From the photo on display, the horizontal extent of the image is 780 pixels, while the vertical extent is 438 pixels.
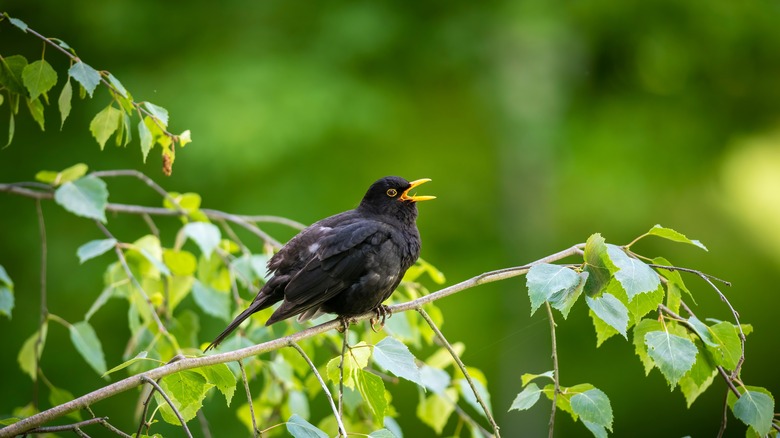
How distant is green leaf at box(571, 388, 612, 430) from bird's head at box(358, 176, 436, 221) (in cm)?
139

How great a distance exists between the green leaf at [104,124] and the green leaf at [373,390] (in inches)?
32.9

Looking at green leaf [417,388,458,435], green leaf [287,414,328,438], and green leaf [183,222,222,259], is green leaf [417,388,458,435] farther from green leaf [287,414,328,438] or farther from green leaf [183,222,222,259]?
green leaf [287,414,328,438]

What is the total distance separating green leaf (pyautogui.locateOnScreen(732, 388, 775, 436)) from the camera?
169 centimetres

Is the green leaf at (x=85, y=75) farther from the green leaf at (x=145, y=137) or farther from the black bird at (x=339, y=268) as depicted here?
the black bird at (x=339, y=268)

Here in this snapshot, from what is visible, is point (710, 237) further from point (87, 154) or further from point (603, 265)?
point (603, 265)

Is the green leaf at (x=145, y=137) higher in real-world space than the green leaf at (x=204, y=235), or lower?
higher

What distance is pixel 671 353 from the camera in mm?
1641

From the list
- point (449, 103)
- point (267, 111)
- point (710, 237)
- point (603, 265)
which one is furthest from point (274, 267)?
point (710, 237)

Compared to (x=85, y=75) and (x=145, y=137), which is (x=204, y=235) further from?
(x=85, y=75)

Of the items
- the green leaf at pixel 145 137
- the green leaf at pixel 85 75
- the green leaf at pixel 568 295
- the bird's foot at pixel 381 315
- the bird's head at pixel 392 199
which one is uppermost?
the green leaf at pixel 85 75

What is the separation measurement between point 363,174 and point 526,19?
1812 mm

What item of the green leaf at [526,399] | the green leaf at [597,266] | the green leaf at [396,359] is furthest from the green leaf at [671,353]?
the green leaf at [396,359]

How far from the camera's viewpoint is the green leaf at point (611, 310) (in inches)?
62.3

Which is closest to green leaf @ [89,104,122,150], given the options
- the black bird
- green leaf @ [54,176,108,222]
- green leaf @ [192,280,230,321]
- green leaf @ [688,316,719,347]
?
green leaf @ [54,176,108,222]
